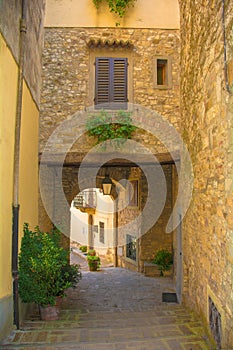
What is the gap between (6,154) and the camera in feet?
12.8

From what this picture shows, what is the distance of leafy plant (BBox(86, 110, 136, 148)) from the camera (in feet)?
25.7

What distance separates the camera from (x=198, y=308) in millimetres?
4754

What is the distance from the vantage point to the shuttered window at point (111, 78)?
27.0 feet

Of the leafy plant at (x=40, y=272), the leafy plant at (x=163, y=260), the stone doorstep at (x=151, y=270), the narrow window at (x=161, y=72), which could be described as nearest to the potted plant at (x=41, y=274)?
the leafy plant at (x=40, y=272)

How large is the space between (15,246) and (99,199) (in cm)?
1537

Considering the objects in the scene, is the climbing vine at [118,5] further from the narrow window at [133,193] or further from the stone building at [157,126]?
the narrow window at [133,193]

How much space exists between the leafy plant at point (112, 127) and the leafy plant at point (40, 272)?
Answer: 3540 millimetres

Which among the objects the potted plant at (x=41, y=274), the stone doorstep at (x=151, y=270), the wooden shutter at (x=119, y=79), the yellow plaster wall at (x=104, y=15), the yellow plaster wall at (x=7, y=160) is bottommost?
the stone doorstep at (x=151, y=270)

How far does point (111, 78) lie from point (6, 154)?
16.4 feet

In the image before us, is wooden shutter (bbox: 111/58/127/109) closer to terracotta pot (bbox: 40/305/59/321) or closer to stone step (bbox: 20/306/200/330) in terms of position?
stone step (bbox: 20/306/200/330)

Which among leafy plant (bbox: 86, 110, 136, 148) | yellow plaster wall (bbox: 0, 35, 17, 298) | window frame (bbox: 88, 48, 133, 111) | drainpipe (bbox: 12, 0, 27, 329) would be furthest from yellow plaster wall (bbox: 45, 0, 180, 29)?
yellow plaster wall (bbox: 0, 35, 17, 298)

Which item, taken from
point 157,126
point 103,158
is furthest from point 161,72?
point 103,158

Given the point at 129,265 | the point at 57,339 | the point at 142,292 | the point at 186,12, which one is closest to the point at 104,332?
the point at 57,339

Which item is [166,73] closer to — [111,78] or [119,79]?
[119,79]
